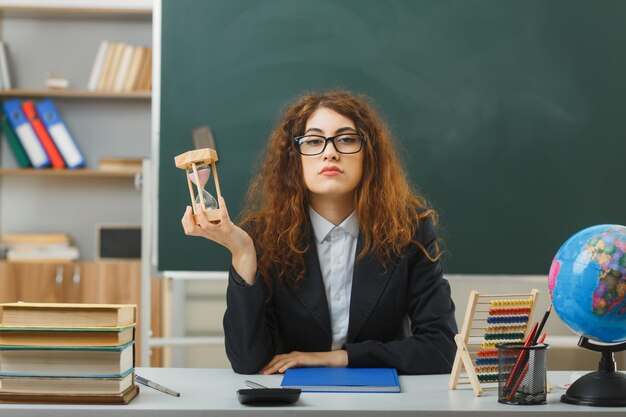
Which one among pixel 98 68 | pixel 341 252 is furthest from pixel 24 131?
pixel 341 252

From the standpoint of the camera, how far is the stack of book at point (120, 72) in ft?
14.8

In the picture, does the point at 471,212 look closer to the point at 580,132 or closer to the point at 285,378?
the point at 580,132

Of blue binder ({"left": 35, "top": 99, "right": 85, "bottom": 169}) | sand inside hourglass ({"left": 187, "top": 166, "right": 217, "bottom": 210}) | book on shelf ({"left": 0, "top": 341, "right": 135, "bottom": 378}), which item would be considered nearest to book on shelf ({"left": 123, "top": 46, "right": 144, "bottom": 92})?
blue binder ({"left": 35, "top": 99, "right": 85, "bottom": 169})

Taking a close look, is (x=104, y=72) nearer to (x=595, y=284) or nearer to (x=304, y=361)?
(x=304, y=361)

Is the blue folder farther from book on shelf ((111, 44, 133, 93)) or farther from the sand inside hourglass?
book on shelf ((111, 44, 133, 93))

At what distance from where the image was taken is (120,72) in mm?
4539

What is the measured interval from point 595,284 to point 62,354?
3.04ft

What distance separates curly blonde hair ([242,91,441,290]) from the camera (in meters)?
2.09

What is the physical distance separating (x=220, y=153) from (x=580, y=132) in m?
1.40

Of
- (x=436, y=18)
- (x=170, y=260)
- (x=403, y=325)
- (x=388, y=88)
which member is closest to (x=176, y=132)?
(x=170, y=260)

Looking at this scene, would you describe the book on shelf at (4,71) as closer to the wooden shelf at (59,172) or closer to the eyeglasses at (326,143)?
the wooden shelf at (59,172)

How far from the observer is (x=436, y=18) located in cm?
318

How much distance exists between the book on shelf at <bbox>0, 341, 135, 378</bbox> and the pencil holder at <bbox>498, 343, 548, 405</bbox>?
0.67 m

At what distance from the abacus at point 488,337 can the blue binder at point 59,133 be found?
3.32 meters
